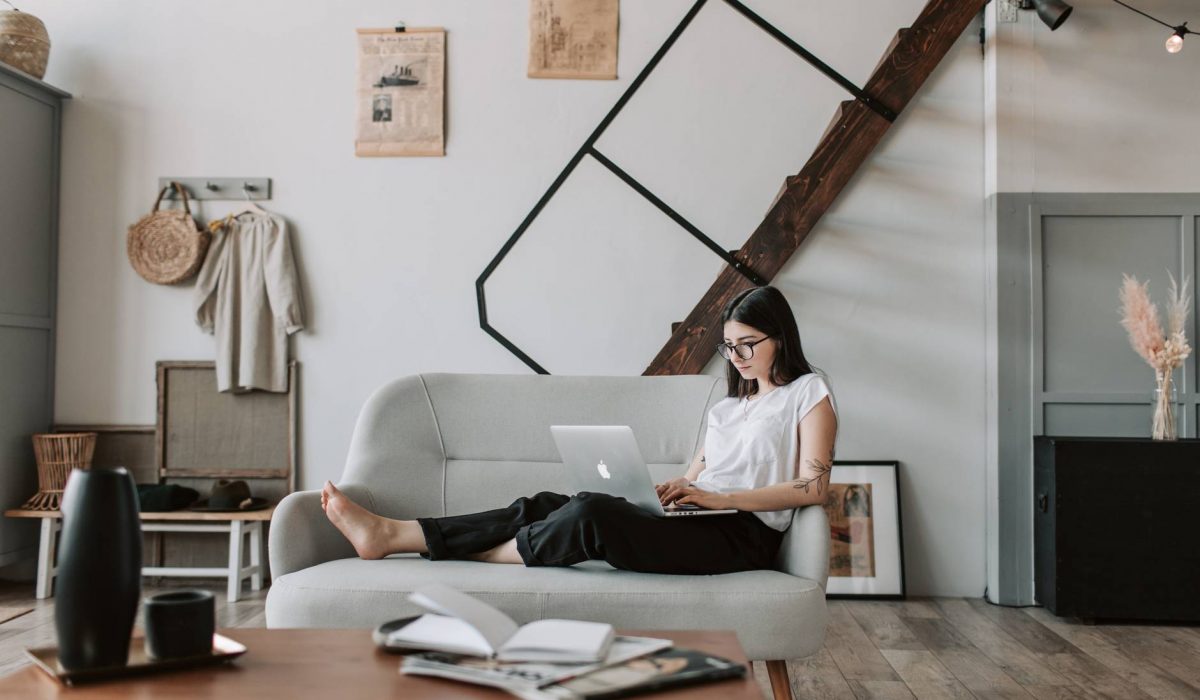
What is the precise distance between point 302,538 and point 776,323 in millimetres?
1306

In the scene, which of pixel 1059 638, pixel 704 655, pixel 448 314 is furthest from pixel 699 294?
pixel 704 655

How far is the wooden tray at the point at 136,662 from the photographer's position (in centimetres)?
125

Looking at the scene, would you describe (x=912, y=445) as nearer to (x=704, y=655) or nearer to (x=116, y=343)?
(x=704, y=655)

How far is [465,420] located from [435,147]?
1660 millimetres

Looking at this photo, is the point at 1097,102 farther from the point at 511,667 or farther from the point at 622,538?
the point at 511,667

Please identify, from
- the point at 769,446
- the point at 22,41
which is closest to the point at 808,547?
the point at 769,446

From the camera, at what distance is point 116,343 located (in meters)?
4.12

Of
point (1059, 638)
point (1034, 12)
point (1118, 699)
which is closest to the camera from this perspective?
point (1118, 699)

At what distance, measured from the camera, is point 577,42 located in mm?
4039

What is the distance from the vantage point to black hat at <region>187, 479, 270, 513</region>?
3.78 meters

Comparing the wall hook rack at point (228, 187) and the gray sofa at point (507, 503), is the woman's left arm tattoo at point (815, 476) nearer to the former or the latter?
the gray sofa at point (507, 503)

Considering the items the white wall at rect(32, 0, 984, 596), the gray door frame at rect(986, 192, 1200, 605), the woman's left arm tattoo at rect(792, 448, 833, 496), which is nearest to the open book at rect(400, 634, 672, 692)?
the woman's left arm tattoo at rect(792, 448, 833, 496)

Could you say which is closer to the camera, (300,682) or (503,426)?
(300,682)

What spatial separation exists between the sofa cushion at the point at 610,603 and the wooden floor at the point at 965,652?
68 centimetres
